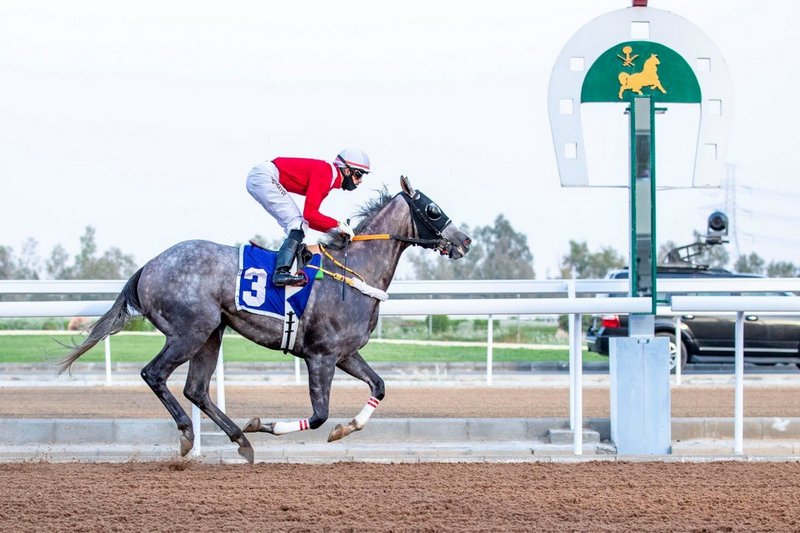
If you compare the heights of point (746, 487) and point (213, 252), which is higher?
point (213, 252)

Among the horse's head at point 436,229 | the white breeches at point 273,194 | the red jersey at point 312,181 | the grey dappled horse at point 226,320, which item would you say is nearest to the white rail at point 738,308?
the horse's head at point 436,229

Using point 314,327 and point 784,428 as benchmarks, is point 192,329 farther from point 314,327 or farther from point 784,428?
point 784,428

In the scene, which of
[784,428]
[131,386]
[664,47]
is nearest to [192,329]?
[664,47]

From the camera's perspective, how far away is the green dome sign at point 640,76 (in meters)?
10.1

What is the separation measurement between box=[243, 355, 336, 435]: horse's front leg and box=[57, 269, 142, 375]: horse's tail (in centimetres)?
125

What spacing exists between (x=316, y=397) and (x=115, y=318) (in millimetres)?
1633

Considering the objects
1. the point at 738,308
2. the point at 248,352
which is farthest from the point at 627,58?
the point at 248,352

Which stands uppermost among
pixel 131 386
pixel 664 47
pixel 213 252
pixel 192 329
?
pixel 664 47

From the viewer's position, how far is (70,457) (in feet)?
29.5

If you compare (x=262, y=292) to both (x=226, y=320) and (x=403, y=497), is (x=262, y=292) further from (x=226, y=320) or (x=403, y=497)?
(x=403, y=497)

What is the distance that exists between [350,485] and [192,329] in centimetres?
187

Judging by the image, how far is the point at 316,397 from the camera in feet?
27.2

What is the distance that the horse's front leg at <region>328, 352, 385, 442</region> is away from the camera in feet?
27.6

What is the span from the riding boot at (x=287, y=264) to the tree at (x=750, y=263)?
1666 inches
